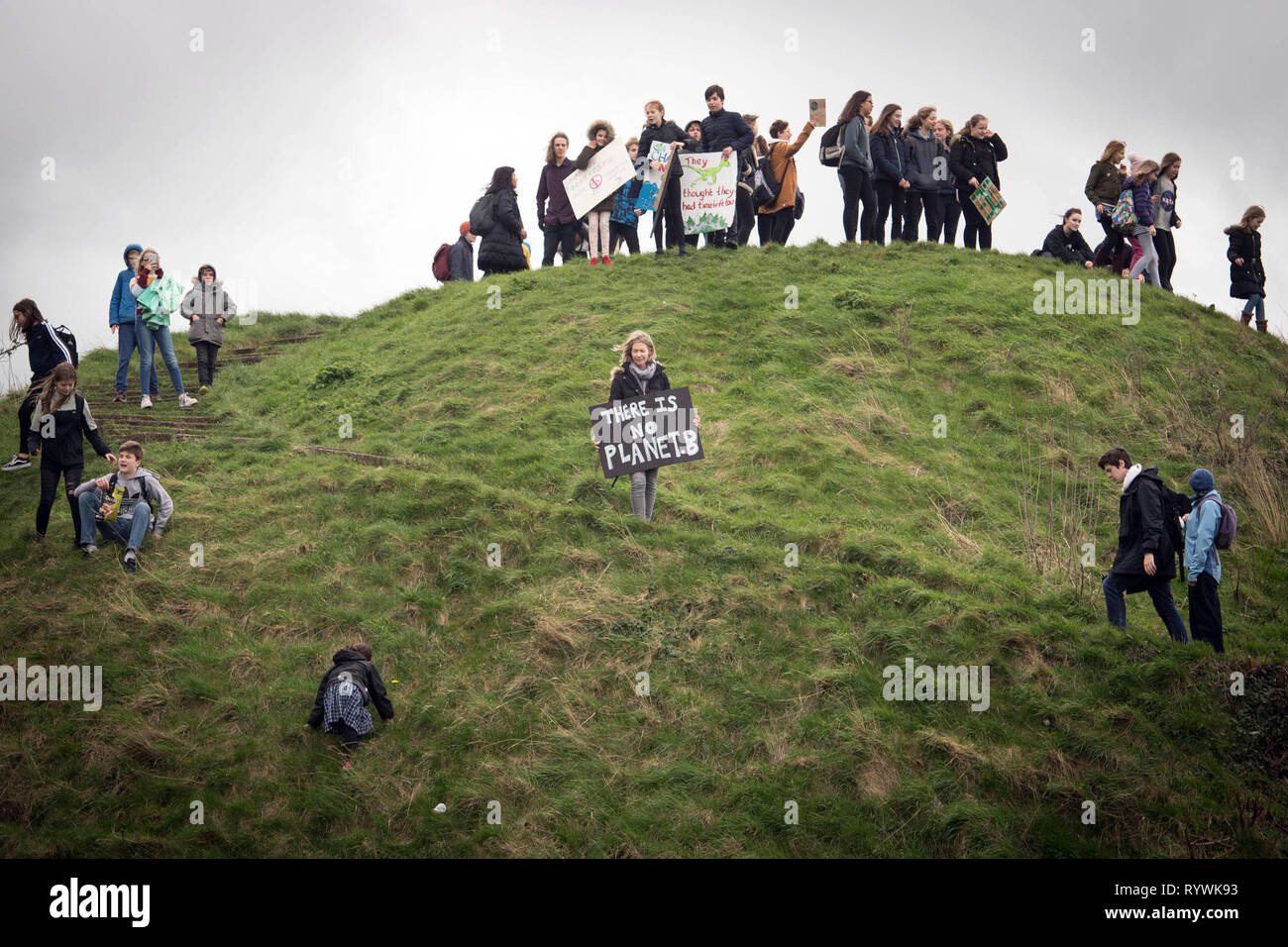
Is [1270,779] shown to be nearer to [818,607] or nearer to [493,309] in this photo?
[818,607]

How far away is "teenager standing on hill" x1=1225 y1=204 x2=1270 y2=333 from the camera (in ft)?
69.5

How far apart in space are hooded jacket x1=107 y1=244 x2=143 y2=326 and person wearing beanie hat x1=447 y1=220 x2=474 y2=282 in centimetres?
824

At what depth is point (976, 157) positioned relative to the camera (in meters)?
22.5

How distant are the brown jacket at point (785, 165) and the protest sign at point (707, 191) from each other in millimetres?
903

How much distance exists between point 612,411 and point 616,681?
11.5 ft

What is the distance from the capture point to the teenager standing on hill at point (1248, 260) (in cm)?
2119

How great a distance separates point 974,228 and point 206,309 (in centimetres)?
1512

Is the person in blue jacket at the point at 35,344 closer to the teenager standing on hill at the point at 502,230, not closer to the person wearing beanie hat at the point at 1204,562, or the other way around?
the teenager standing on hill at the point at 502,230

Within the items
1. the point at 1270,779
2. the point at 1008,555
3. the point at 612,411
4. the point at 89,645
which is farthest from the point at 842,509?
the point at 89,645

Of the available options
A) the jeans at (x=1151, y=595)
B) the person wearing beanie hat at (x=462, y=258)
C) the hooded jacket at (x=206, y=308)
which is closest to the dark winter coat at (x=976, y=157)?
the person wearing beanie hat at (x=462, y=258)

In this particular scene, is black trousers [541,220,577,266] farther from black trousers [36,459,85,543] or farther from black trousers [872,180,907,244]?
black trousers [36,459,85,543]

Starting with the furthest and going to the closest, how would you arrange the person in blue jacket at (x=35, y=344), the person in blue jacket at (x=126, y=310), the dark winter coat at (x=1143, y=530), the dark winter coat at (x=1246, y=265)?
the dark winter coat at (x=1246, y=265) → the person in blue jacket at (x=126, y=310) → the person in blue jacket at (x=35, y=344) → the dark winter coat at (x=1143, y=530)

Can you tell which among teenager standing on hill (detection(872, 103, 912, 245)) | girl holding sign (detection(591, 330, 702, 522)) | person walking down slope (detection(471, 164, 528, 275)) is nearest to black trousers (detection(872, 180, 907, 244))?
teenager standing on hill (detection(872, 103, 912, 245))

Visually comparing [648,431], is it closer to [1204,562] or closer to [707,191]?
[1204,562]
